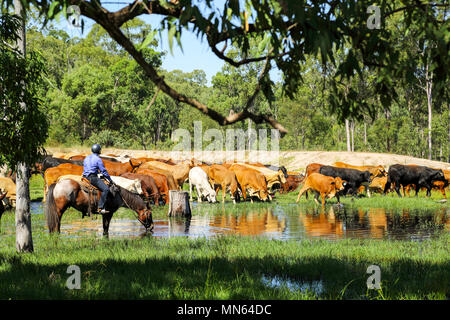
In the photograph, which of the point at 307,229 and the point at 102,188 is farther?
the point at 307,229

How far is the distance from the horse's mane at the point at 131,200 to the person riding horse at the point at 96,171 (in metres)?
0.75

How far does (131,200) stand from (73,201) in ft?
5.69

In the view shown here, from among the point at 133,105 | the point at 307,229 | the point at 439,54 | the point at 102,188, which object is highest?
the point at 133,105

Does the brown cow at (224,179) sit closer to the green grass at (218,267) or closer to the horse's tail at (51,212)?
the horse's tail at (51,212)

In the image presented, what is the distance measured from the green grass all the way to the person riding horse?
3.69ft

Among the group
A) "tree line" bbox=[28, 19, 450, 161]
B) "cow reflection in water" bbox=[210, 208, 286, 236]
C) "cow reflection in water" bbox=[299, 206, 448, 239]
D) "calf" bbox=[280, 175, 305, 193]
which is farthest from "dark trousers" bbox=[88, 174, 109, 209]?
"tree line" bbox=[28, 19, 450, 161]

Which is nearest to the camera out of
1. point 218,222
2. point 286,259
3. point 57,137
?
point 286,259

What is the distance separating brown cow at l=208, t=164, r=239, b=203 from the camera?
88.8ft

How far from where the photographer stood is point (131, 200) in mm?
15547

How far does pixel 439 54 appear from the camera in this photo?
19.6 ft
